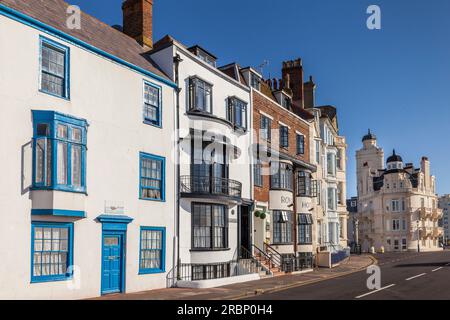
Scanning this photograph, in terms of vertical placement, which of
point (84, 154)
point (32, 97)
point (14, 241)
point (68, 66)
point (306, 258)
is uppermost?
point (68, 66)

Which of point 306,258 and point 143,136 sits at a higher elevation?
point 143,136

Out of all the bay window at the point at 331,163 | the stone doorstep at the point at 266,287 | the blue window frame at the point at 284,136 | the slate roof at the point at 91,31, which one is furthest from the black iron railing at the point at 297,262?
the slate roof at the point at 91,31

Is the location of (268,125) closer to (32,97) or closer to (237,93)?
(237,93)

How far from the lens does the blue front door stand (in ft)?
58.7

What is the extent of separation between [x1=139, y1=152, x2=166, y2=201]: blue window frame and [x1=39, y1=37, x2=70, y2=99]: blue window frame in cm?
453

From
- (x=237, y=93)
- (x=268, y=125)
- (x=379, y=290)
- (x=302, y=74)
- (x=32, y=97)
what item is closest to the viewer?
(x=32, y=97)

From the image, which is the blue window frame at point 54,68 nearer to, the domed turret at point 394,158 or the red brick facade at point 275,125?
the red brick facade at point 275,125

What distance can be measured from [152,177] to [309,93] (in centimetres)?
2815

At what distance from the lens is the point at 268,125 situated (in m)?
30.9

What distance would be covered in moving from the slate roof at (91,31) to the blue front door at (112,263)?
7.37 metres

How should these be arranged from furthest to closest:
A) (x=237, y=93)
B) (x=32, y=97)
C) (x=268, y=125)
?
(x=268, y=125), (x=237, y=93), (x=32, y=97)

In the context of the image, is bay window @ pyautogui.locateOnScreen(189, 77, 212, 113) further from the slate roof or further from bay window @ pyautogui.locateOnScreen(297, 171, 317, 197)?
bay window @ pyautogui.locateOnScreen(297, 171, 317, 197)
